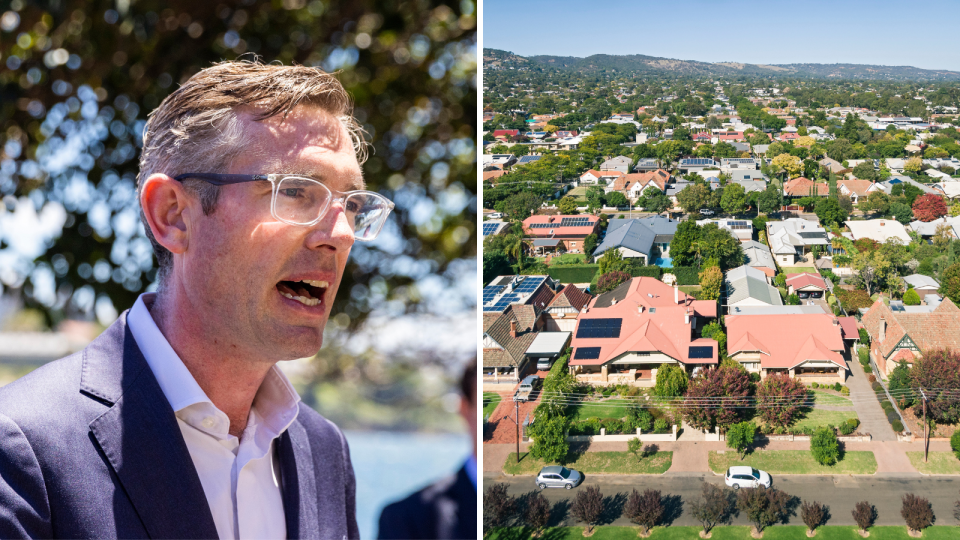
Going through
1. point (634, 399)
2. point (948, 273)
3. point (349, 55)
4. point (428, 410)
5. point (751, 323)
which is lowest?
point (428, 410)

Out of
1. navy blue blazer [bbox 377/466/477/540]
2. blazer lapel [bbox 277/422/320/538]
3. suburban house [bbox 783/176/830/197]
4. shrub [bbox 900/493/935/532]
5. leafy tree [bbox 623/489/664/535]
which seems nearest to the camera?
blazer lapel [bbox 277/422/320/538]

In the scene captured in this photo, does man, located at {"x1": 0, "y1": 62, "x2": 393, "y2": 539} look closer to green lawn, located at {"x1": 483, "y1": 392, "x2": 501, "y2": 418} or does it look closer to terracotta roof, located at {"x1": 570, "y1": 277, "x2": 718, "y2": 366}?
green lawn, located at {"x1": 483, "y1": 392, "x2": 501, "y2": 418}

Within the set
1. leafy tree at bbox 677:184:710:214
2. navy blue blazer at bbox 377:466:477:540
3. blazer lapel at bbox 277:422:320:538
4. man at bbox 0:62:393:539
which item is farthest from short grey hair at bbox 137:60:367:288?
leafy tree at bbox 677:184:710:214

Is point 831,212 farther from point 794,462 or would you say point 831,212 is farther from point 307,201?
point 307,201

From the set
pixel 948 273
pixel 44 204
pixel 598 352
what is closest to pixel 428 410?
pixel 598 352

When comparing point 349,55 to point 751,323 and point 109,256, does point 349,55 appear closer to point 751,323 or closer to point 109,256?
point 109,256

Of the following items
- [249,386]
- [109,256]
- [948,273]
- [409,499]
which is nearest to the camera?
[249,386]
